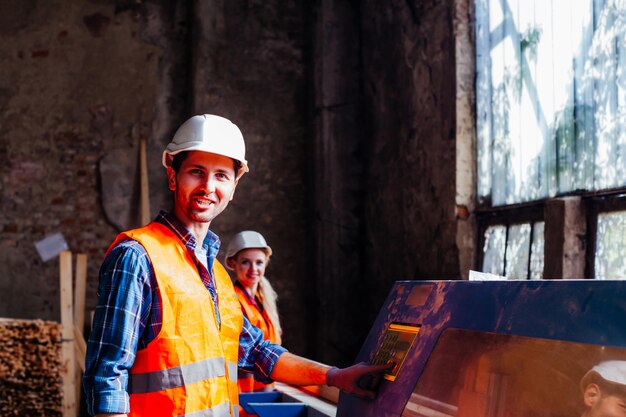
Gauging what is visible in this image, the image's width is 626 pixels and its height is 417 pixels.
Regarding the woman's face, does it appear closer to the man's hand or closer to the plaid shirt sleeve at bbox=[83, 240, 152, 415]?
the man's hand

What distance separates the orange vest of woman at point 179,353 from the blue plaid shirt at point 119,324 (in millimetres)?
34

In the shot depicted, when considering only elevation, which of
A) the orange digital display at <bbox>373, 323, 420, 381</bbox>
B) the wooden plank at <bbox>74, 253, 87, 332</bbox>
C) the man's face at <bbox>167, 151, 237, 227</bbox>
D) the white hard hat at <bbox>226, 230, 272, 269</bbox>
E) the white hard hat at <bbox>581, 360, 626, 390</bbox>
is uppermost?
the man's face at <bbox>167, 151, 237, 227</bbox>

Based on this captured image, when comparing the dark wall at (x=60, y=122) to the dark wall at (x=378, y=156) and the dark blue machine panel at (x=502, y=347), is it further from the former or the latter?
the dark blue machine panel at (x=502, y=347)

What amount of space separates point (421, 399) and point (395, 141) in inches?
179

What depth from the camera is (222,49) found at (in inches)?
297

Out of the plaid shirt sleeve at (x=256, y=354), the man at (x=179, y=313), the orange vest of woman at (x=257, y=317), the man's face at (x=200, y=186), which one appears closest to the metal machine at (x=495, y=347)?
the man at (x=179, y=313)

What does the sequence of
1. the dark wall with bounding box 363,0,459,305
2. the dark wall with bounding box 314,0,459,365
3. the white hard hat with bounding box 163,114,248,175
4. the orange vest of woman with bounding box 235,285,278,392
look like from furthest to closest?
the dark wall with bounding box 314,0,459,365, the dark wall with bounding box 363,0,459,305, the orange vest of woman with bounding box 235,285,278,392, the white hard hat with bounding box 163,114,248,175

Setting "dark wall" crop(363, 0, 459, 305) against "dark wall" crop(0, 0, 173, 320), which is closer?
"dark wall" crop(363, 0, 459, 305)

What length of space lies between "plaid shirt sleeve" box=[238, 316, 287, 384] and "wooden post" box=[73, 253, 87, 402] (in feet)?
14.0

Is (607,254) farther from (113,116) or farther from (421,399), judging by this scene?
(113,116)

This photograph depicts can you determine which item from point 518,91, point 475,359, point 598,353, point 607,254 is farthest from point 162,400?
point 518,91

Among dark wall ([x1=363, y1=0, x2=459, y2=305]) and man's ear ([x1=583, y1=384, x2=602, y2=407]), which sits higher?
dark wall ([x1=363, y1=0, x2=459, y2=305])

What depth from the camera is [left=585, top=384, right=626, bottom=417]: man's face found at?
127 cm

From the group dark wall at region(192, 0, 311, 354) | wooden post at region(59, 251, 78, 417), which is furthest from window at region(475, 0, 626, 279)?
wooden post at region(59, 251, 78, 417)
